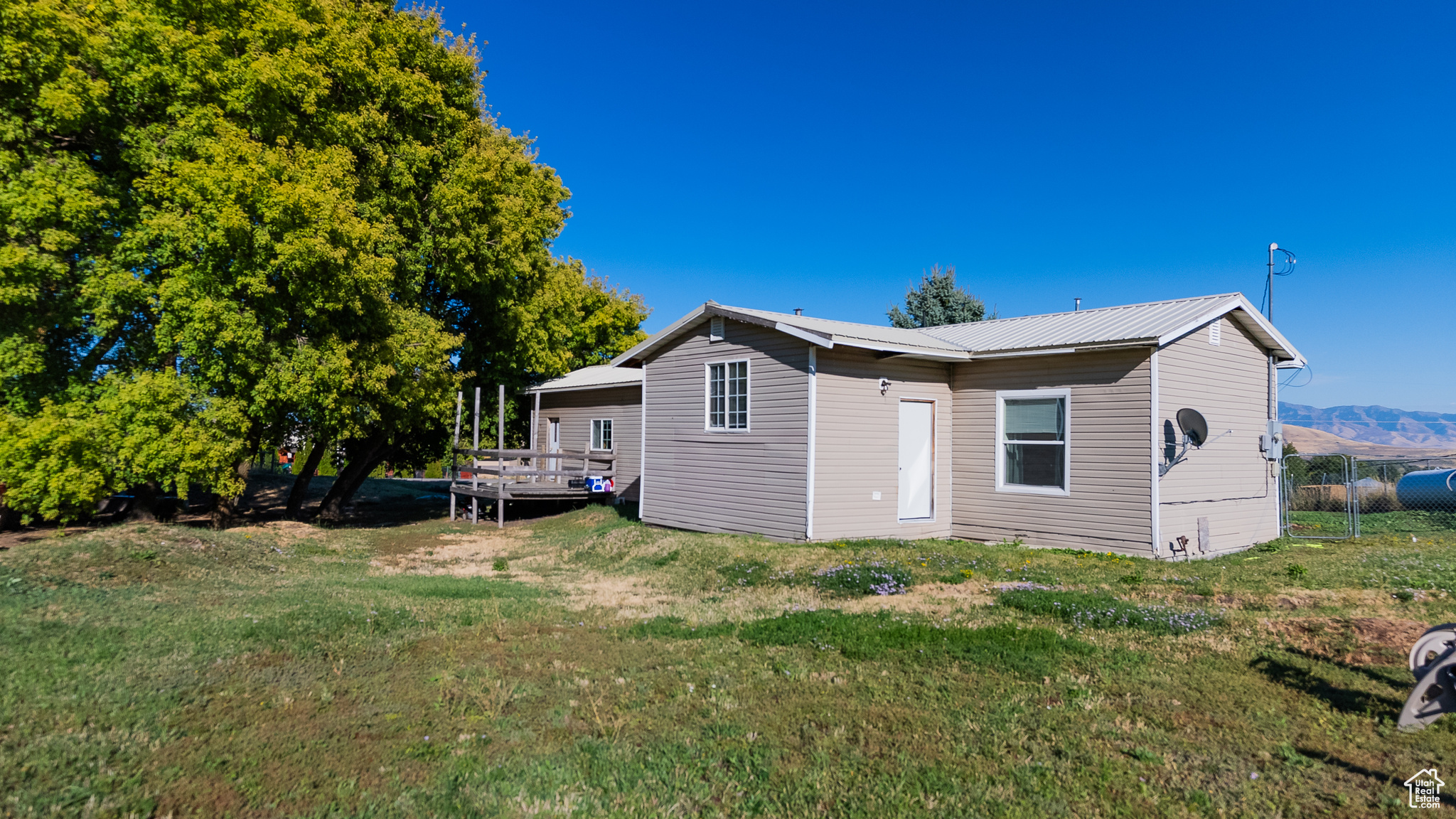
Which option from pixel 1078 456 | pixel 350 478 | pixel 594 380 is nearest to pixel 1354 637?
pixel 1078 456

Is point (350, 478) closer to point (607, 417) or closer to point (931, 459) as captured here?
point (607, 417)

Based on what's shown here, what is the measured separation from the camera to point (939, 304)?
35438 millimetres

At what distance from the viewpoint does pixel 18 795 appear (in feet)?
12.1

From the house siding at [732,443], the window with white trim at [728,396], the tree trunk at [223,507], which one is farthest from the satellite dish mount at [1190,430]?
the tree trunk at [223,507]

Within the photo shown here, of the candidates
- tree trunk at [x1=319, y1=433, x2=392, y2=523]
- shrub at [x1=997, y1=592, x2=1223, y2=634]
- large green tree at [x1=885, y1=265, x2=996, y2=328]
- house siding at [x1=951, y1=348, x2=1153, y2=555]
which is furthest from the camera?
large green tree at [x1=885, y1=265, x2=996, y2=328]

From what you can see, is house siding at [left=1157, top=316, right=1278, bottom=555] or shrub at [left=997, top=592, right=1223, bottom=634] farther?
house siding at [left=1157, top=316, right=1278, bottom=555]

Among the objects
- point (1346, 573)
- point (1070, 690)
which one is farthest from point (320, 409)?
point (1346, 573)

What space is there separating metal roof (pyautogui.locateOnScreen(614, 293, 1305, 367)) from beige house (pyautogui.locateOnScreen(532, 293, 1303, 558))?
1.9 inches

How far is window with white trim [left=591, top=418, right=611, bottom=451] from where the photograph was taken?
22.2 m

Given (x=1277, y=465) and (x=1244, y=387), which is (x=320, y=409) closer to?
(x=1244, y=387)

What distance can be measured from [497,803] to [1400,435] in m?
250

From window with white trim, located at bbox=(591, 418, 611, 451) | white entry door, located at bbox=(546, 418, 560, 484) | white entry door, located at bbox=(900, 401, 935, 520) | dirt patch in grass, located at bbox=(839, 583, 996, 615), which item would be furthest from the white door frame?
white entry door, located at bbox=(546, 418, 560, 484)

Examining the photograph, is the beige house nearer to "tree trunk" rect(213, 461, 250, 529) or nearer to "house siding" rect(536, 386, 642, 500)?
"house siding" rect(536, 386, 642, 500)

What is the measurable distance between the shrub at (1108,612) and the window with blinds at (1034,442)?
478 centimetres
